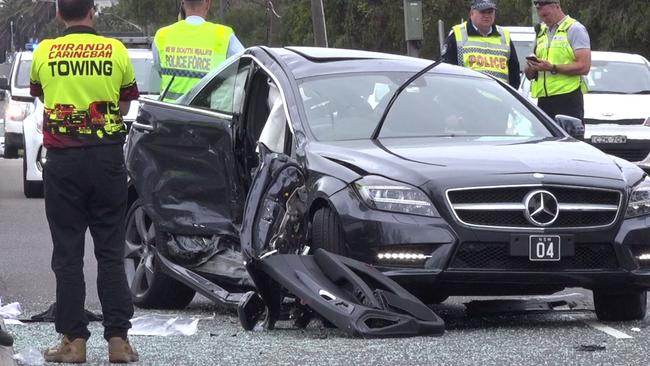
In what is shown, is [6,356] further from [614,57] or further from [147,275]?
[614,57]

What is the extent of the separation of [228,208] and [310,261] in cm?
123

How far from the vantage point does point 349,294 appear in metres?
7.81

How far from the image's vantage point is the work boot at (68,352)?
707cm

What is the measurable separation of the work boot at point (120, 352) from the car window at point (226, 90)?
2496 millimetres

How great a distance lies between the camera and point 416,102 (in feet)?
30.5

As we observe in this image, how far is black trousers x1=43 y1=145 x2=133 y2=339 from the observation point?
7.14 m

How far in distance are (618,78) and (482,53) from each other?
24.6 ft

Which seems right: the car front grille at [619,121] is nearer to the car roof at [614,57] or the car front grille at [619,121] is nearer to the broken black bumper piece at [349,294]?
the car roof at [614,57]

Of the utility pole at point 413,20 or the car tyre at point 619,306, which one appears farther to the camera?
the utility pole at point 413,20

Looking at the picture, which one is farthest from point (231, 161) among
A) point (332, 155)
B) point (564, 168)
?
point (564, 168)

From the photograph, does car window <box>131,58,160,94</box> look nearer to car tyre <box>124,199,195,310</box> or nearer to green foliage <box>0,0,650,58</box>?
car tyre <box>124,199,195,310</box>

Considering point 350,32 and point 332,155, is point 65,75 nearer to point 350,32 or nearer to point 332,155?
point 332,155

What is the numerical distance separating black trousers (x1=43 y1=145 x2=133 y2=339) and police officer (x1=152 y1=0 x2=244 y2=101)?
394cm

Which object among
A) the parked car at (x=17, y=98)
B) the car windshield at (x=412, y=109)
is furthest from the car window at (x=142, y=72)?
the car windshield at (x=412, y=109)
